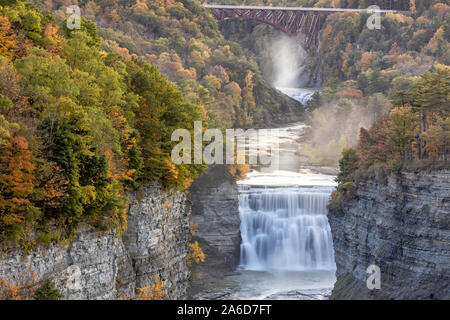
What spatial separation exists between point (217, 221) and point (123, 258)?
30.5 m

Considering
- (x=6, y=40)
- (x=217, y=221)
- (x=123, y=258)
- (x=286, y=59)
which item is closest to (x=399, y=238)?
(x=123, y=258)

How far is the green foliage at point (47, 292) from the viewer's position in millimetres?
30875

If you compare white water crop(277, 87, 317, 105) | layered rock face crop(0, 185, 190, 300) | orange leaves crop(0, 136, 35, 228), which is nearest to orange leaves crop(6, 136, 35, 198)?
orange leaves crop(0, 136, 35, 228)

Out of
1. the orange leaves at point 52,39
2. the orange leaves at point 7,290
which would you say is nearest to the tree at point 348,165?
the orange leaves at point 52,39

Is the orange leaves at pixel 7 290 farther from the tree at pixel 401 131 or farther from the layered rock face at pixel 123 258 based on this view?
the tree at pixel 401 131

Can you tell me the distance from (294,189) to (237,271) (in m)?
11.4

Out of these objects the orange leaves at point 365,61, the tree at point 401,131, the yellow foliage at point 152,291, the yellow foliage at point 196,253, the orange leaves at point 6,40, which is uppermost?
the orange leaves at point 365,61

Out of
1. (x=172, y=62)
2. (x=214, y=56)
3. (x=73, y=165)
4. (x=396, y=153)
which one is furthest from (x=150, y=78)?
(x=214, y=56)

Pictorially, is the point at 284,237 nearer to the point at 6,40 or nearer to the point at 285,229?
the point at 285,229

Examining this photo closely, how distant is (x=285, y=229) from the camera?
69688 millimetres

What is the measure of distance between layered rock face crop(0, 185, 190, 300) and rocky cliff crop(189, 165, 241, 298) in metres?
18.5

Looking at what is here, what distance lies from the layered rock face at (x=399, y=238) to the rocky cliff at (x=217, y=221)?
13726 mm

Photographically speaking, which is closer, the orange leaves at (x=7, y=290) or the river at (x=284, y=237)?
the orange leaves at (x=7, y=290)

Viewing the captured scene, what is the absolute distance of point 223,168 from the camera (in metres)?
75.2
